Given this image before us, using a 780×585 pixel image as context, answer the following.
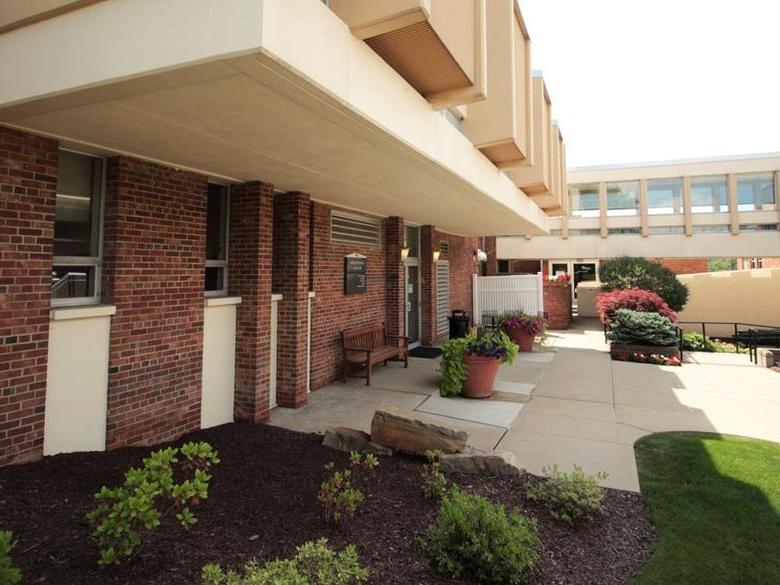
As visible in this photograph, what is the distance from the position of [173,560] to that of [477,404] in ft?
16.7

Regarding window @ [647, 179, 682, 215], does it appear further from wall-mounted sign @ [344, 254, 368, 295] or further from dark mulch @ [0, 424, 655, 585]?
dark mulch @ [0, 424, 655, 585]

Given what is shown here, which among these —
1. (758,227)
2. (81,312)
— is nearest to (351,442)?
(81,312)

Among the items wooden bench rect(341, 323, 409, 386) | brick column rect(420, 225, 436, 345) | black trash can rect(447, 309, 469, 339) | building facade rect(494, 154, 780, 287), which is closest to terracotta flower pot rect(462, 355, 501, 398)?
wooden bench rect(341, 323, 409, 386)

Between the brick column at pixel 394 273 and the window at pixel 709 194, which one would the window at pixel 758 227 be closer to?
the window at pixel 709 194

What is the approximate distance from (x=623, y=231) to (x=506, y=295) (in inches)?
453

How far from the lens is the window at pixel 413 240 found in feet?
39.6

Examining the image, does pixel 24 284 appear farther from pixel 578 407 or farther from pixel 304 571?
pixel 578 407

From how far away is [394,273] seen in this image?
413 inches

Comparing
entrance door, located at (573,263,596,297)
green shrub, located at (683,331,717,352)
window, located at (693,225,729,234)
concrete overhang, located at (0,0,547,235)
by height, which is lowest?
green shrub, located at (683,331,717,352)

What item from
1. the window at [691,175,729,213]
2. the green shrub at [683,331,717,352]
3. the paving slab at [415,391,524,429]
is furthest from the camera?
the window at [691,175,729,213]

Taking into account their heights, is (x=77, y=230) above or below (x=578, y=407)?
above

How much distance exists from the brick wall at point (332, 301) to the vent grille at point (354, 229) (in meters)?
0.13

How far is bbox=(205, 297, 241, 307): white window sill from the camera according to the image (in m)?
5.75

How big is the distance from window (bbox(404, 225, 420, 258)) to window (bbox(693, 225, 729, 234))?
17.4 meters
